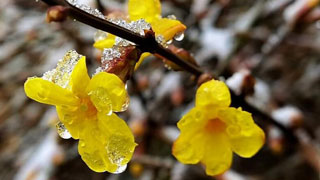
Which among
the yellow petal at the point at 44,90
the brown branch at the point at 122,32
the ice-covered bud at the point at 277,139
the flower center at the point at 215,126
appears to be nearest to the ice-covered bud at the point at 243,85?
the flower center at the point at 215,126

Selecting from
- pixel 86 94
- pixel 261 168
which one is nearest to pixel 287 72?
pixel 261 168

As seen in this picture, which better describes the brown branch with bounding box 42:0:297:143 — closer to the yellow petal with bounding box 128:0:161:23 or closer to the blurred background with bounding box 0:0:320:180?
the yellow petal with bounding box 128:0:161:23

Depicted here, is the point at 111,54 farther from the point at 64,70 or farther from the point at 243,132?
the point at 243,132

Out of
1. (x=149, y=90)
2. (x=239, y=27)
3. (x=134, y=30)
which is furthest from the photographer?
(x=149, y=90)

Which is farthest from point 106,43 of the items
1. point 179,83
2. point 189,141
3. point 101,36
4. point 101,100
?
point 179,83

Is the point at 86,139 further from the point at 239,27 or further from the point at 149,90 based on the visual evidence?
the point at 149,90

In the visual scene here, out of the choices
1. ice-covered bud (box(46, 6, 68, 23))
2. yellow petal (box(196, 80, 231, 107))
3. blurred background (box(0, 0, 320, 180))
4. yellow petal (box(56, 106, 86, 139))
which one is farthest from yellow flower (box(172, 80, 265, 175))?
blurred background (box(0, 0, 320, 180))
